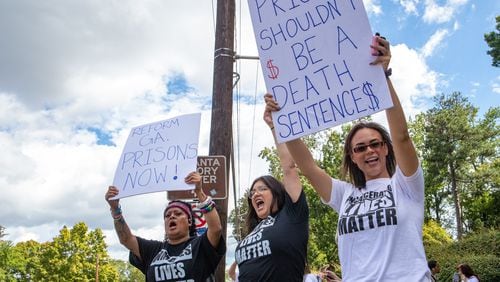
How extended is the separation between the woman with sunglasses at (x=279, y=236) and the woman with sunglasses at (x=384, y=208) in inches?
23.4

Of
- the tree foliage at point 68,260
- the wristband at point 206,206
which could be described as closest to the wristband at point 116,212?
the wristband at point 206,206

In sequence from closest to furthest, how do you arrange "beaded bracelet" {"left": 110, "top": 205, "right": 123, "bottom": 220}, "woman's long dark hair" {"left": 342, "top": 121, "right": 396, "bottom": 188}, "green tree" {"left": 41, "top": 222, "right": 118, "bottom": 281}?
"woman's long dark hair" {"left": 342, "top": 121, "right": 396, "bottom": 188}, "beaded bracelet" {"left": 110, "top": 205, "right": 123, "bottom": 220}, "green tree" {"left": 41, "top": 222, "right": 118, "bottom": 281}

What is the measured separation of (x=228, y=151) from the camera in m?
5.39

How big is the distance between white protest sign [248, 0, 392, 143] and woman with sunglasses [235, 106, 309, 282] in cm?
22

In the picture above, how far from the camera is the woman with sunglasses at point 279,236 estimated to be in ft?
9.67

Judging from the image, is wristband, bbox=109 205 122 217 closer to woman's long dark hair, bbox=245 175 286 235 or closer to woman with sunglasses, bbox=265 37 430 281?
woman's long dark hair, bbox=245 175 286 235

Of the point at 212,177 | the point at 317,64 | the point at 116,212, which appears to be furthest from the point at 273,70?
the point at 212,177

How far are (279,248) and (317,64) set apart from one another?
1178mm

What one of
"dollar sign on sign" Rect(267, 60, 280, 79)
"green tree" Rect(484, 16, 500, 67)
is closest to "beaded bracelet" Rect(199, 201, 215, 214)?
"dollar sign on sign" Rect(267, 60, 280, 79)

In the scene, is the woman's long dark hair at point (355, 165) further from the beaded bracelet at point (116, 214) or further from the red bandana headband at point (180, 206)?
the beaded bracelet at point (116, 214)

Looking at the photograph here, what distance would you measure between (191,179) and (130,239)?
0.74 metres

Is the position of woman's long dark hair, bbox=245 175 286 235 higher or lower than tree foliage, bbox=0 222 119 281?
lower

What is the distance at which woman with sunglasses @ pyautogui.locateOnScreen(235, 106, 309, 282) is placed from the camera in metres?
2.95

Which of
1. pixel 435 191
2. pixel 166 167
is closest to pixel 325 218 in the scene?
pixel 435 191
